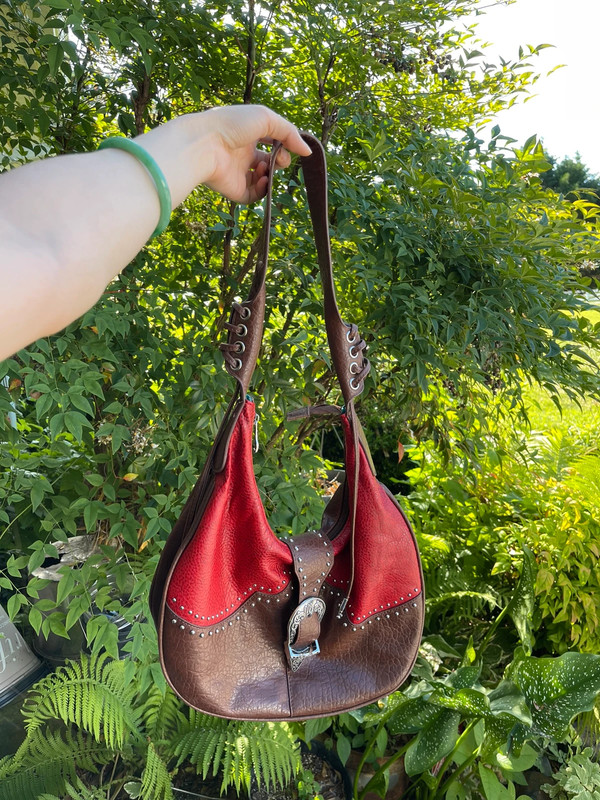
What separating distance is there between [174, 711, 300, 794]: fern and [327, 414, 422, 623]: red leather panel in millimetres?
1005

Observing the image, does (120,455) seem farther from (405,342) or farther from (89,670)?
(405,342)

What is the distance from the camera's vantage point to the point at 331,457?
162 inches

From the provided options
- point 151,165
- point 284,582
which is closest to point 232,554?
point 284,582

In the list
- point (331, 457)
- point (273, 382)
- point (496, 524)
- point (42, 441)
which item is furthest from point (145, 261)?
point (331, 457)

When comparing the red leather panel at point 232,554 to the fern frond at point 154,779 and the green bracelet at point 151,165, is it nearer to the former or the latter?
the green bracelet at point 151,165

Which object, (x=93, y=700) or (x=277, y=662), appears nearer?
(x=277, y=662)

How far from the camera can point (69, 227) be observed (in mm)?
549

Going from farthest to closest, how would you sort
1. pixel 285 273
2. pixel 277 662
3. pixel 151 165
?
pixel 285 273 → pixel 277 662 → pixel 151 165

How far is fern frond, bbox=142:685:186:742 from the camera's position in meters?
1.93

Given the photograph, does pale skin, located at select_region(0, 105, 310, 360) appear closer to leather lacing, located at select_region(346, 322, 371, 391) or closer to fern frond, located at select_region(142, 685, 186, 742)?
leather lacing, located at select_region(346, 322, 371, 391)

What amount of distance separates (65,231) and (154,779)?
1717 mm

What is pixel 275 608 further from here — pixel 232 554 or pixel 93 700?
pixel 93 700

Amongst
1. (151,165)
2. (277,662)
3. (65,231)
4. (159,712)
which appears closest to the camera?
(65,231)

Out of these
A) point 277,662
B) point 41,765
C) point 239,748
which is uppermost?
point 277,662
